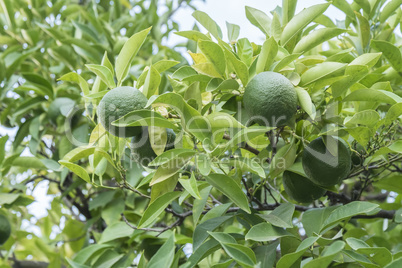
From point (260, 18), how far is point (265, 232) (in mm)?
521

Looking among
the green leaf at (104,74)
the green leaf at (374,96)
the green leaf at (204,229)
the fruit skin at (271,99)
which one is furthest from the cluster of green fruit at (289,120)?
the green leaf at (104,74)

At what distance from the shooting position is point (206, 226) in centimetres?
102

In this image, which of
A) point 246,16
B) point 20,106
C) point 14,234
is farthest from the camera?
point 14,234

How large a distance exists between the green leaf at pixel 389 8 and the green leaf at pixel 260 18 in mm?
468

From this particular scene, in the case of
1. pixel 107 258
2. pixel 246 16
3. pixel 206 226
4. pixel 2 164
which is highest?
pixel 246 16

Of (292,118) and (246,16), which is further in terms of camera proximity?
(246,16)

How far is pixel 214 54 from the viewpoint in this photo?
97 cm

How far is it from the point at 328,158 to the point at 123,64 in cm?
52

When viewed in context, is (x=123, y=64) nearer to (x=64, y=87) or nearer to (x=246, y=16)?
(x=246, y=16)

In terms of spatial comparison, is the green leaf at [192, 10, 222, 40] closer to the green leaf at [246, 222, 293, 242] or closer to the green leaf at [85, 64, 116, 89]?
the green leaf at [85, 64, 116, 89]

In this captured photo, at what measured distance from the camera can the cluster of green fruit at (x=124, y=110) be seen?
3.12 ft

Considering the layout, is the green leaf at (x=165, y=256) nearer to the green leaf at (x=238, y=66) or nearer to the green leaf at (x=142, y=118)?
the green leaf at (x=142, y=118)

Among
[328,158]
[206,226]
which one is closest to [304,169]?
[328,158]

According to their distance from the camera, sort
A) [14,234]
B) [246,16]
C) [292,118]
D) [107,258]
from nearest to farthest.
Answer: [292,118] < [246,16] < [107,258] < [14,234]
